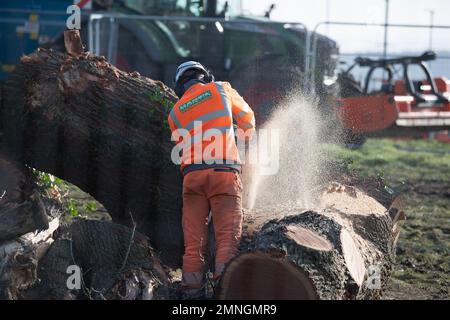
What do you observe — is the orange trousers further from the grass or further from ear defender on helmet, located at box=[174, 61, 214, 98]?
the grass

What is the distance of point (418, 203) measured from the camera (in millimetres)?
9734

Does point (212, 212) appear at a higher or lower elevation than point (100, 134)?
lower

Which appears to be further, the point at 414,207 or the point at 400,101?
the point at 400,101

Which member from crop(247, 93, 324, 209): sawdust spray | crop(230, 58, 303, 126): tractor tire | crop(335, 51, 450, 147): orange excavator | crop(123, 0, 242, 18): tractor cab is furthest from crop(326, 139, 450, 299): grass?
crop(123, 0, 242, 18): tractor cab

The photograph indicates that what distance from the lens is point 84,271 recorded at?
5258mm

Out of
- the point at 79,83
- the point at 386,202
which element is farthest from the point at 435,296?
the point at 79,83

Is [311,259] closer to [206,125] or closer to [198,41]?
[206,125]

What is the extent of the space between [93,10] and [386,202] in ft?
21.4

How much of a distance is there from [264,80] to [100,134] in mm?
4317

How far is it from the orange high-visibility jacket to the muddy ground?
1.48 m

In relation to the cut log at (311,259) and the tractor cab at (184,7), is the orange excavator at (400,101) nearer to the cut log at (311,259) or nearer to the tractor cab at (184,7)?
the tractor cab at (184,7)

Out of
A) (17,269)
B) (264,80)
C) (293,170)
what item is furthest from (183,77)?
(264,80)
